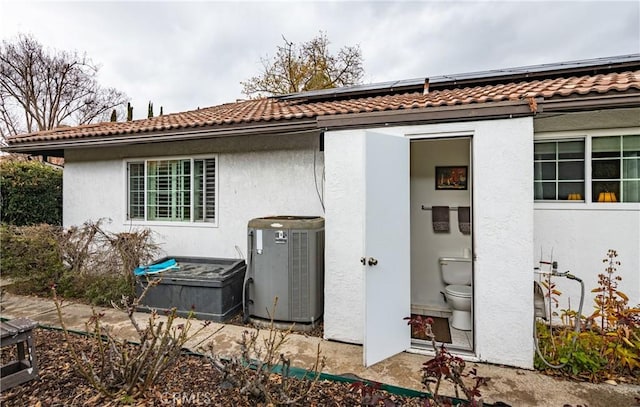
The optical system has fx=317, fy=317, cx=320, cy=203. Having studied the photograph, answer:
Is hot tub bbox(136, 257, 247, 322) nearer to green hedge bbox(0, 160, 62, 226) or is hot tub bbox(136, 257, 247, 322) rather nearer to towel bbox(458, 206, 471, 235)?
towel bbox(458, 206, 471, 235)

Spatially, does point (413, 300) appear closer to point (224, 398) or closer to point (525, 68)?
point (224, 398)

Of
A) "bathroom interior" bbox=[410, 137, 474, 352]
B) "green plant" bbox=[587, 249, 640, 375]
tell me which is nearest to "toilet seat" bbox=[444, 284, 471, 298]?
"bathroom interior" bbox=[410, 137, 474, 352]

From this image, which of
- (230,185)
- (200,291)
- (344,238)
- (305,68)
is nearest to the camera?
(344,238)

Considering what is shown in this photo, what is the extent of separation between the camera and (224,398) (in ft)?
9.62

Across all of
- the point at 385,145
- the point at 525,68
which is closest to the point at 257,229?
the point at 385,145

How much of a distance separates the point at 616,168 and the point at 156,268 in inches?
289

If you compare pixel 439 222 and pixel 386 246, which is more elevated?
pixel 439 222

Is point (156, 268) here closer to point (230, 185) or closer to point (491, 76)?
point (230, 185)

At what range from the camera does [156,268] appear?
5508 mm

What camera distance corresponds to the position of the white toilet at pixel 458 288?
4719mm

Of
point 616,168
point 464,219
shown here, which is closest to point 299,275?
point 464,219

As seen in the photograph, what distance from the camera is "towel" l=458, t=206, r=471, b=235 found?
18.4 feet

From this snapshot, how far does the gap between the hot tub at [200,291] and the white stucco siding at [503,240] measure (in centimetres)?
368

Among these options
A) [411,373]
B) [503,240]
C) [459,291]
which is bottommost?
[411,373]
